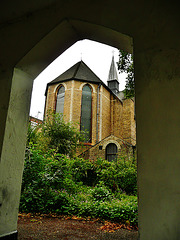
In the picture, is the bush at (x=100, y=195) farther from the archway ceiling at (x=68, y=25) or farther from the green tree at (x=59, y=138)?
the green tree at (x=59, y=138)

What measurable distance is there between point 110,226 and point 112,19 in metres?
3.48

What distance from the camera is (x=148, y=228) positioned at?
4.43 feet

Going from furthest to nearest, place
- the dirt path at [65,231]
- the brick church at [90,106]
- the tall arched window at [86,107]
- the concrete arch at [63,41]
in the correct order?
1. the tall arched window at [86,107]
2. the brick church at [90,106]
3. the dirt path at [65,231]
4. the concrete arch at [63,41]

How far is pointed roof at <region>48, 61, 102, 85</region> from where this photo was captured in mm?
17719

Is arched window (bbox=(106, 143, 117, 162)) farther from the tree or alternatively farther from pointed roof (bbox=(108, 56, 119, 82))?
pointed roof (bbox=(108, 56, 119, 82))

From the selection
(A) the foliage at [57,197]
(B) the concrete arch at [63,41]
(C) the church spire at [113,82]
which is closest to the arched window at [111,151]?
(A) the foliage at [57,197]

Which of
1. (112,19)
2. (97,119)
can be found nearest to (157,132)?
(112,19)

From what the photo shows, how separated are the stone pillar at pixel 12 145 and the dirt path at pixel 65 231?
2.63ft

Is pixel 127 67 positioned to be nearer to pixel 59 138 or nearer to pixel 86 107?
pixel 59 138

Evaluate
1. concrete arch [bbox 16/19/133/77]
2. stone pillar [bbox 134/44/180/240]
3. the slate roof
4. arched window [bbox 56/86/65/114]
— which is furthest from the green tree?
stone pillar [bbox 134/44/180/240]

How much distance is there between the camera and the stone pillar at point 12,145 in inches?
79.8

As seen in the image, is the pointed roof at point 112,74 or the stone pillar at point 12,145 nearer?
the stone pillar at point 12,145

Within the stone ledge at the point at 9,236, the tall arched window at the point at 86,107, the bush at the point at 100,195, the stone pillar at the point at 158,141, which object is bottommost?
the stone ledge at the point at 9,236

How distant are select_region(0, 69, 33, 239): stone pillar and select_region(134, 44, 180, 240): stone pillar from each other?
4.80 ft
